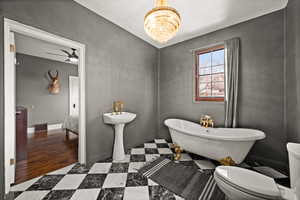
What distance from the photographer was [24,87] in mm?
3742

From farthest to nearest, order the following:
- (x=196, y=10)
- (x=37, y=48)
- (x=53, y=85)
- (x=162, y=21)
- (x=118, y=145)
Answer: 1. (x=53, y=85)
2. (x=37, y=48)
3. (x=118, y=145)
4. (x=196, y=10)
5. (x=162, y=21)

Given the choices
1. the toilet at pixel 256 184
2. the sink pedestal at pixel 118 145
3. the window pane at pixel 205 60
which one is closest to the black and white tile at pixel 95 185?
the sink pedestal at pixel 118 145

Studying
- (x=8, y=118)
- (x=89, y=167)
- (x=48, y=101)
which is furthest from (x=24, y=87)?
(x=89, y=167)

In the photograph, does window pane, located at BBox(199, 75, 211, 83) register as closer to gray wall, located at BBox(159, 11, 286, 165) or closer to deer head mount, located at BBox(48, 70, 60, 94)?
gray wall, located at BBox(159, 11, 286, 165)

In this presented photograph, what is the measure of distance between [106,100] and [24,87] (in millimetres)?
3589

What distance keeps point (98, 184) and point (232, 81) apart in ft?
8.73

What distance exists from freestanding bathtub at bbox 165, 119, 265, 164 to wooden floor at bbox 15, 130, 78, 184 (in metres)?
1.94

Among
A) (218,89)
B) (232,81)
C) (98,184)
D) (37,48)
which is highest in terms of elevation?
(37,48)

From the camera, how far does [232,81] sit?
2150mm

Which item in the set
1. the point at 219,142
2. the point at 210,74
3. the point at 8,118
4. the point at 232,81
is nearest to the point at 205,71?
the point at 210,74

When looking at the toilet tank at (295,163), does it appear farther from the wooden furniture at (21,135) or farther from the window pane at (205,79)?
the wooden furniture at (21,135)

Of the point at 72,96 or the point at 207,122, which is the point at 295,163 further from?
the point at 72,96

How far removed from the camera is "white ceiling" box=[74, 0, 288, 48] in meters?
1.77

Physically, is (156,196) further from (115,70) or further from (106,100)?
(115,70)
